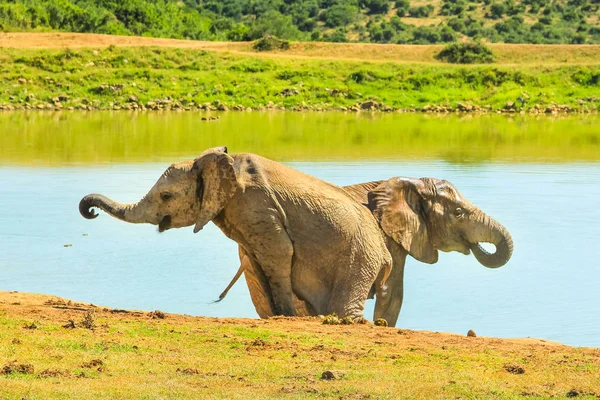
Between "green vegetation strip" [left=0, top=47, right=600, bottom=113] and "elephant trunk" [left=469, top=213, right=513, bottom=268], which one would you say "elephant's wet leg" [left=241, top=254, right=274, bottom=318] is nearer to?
"elephant trunk" [left=469, top=213, right=513, bottom=268]

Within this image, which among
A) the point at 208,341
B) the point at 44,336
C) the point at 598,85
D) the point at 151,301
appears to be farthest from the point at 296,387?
the point at 598,85

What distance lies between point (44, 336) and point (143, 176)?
17276 millimetres

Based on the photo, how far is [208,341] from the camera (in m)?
8.86

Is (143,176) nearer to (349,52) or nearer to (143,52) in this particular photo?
(143,52)

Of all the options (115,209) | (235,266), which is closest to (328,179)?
(235,266)

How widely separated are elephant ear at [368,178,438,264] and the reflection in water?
18795 millimetres

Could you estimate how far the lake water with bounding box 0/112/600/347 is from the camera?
14078 mm

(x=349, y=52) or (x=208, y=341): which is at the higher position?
(x=208, y=341)

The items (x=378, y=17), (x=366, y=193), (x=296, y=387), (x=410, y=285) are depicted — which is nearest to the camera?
(x=296, y=387)

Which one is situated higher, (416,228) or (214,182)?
(214,182)

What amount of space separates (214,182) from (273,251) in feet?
2.57

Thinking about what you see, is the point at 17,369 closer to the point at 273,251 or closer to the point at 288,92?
the point at 273,251

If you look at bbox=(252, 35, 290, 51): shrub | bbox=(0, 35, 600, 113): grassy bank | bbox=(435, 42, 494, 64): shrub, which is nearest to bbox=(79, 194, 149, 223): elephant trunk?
bbox=(0, 35, 600, 113): grassy bank

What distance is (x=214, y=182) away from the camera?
1025cm
